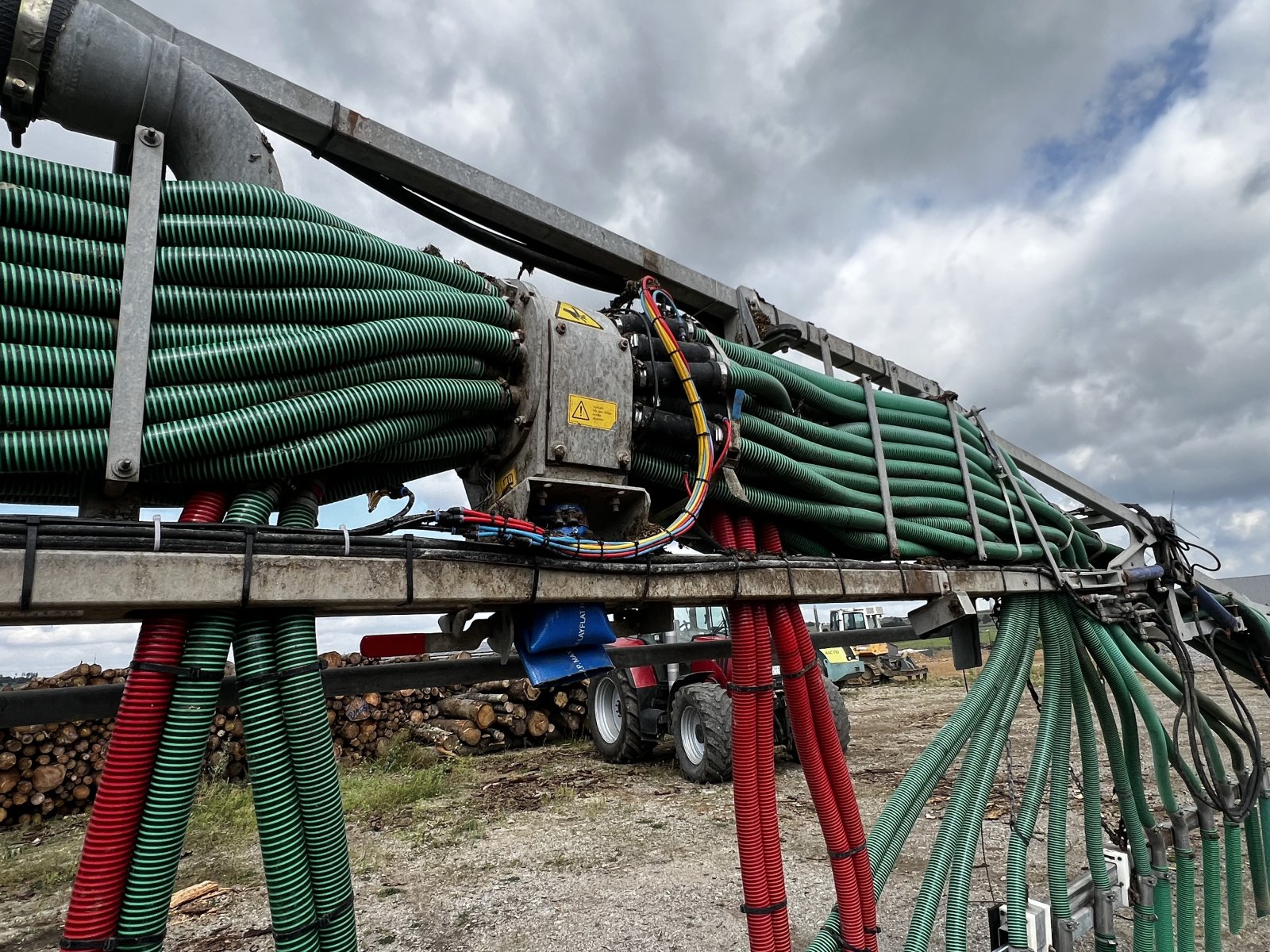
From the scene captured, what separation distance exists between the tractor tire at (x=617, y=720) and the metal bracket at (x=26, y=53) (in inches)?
337

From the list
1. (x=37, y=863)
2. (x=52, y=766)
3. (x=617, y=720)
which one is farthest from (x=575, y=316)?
(x=52, y=766)

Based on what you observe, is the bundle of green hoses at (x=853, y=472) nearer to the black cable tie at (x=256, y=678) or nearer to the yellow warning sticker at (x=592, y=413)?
the yellow warning sticker at (x=592, y=413)

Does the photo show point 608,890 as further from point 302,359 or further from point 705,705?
point 302,359

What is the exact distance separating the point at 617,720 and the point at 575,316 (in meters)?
8.39

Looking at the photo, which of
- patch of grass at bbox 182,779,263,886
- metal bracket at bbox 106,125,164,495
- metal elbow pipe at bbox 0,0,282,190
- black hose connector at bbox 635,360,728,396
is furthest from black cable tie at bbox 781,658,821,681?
patch of grass at bbox 182,779,263,886

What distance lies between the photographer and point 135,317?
1550mm

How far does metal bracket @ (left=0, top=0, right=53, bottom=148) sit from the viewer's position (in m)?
1.57

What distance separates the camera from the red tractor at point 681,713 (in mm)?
7820

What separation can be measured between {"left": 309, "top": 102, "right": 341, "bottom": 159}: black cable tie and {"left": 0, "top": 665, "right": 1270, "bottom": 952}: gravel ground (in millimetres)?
4158

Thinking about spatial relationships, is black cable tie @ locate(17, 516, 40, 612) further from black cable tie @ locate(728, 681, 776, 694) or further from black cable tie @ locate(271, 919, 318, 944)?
black cable tie @ locate(728, 681, 776, 694)

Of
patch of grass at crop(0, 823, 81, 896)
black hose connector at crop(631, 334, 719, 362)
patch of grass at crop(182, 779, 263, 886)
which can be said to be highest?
black hose connector at crop(631, 334, 719, 362)

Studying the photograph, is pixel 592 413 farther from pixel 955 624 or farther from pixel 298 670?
pixel 955 624

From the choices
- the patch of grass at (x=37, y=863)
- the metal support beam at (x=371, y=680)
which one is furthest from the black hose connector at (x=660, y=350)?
the patch of grass at (x=37, y=863)

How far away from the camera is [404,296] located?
1.94 m
